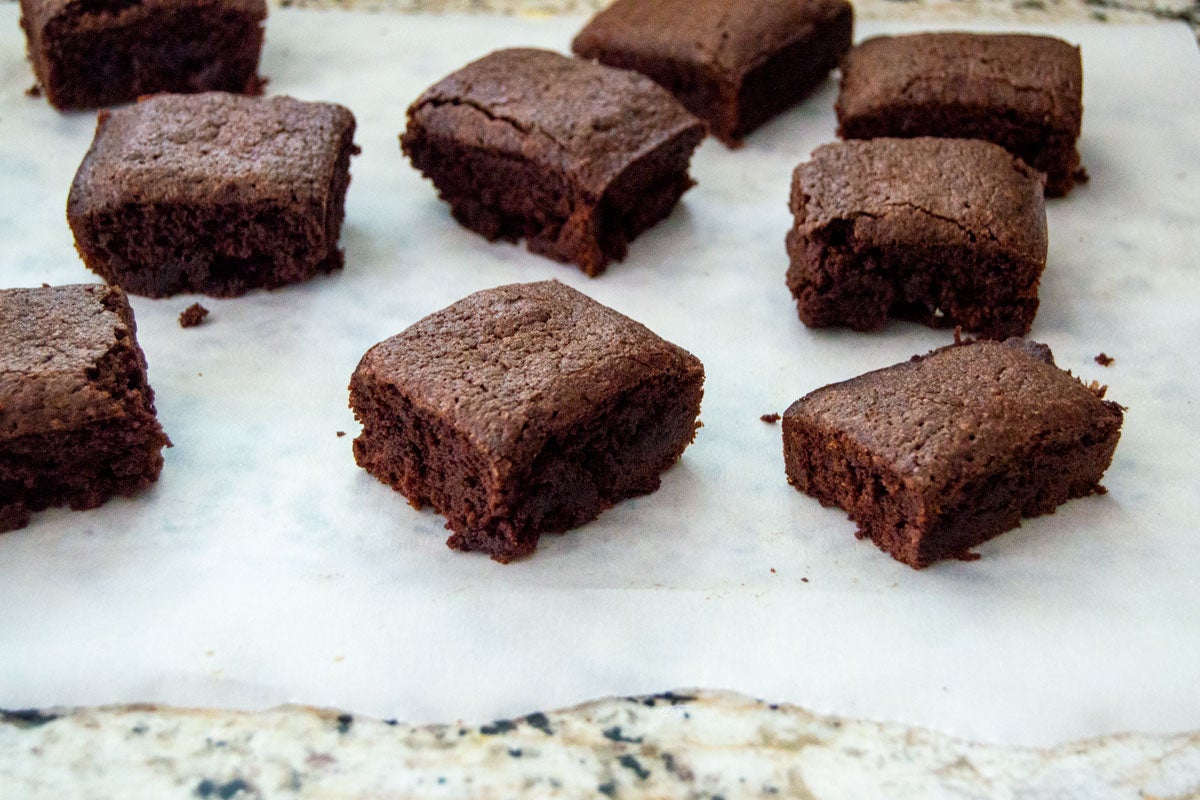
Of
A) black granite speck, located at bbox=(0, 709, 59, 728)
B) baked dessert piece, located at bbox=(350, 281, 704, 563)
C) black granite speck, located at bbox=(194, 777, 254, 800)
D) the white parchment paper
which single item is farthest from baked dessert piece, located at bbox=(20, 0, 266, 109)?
black granite speck, located at bbox=(194, 777, 254, 800)

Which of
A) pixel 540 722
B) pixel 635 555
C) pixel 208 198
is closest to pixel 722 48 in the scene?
pixel 208 198

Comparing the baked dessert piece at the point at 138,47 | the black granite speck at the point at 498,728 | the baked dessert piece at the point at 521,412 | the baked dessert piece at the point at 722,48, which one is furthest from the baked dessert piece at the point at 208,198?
the black granite speck at the point at 498,728

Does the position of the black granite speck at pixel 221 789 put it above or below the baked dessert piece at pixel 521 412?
below

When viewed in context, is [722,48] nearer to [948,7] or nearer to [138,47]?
[948,7]

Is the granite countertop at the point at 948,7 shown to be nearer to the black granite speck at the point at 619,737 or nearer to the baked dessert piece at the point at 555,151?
the baked dessert piece at the point at 555,151

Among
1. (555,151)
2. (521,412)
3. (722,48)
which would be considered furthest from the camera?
(722,48)
